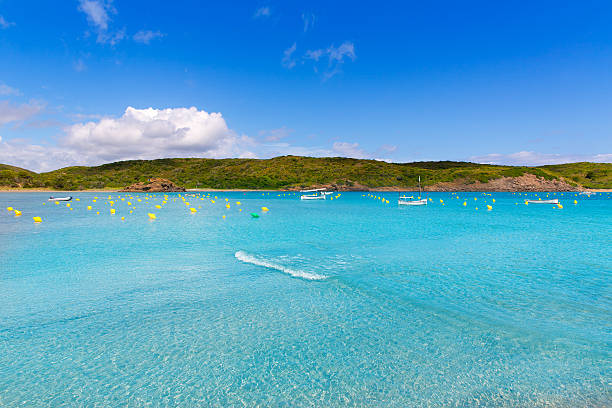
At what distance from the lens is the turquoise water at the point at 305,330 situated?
5.81m

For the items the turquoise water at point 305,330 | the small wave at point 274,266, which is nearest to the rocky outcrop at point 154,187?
the turquoise water at point 305,330

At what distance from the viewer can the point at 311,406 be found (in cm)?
541

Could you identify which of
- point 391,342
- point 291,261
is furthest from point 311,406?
point 291,261

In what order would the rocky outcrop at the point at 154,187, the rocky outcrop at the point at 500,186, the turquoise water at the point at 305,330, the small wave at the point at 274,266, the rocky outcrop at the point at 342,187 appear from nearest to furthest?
the turquoise water at the point at 305,330
the small wave at the point at 274,266
the rocky outcrop at the point at 154,187
the rocky outcrop at the point at 342,187
the rocky outcrop at the point at 500,186

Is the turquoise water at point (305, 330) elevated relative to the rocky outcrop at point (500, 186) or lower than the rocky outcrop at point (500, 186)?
elevated

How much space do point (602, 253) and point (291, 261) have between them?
1781 cm

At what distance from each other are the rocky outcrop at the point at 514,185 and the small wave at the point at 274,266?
159855 mm

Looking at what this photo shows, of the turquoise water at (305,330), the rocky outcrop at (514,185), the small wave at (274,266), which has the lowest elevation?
the rocky outcrop at (514,185)

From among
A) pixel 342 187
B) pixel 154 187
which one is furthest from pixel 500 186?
pixel 154 187

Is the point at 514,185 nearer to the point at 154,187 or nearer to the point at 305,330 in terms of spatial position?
the point at 154,187

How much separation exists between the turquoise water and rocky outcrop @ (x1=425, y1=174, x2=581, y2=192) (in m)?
159

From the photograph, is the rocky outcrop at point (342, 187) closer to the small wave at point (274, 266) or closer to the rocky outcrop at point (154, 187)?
the rocky outcrop at point (154, 187)

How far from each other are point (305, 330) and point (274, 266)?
6.97m

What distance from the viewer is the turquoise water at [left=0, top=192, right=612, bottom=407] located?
5809 mm
